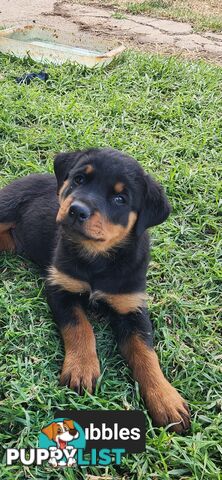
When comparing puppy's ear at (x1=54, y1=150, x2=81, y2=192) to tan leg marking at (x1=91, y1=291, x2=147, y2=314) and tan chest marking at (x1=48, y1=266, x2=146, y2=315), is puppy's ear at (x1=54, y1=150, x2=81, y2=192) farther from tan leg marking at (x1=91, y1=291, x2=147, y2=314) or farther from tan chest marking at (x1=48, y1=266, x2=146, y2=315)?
tan leg marking at (x1=91, y1=291, x2=147, y2=314)

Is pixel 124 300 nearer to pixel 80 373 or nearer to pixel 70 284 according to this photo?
pixel 70 284

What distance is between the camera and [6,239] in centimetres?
332

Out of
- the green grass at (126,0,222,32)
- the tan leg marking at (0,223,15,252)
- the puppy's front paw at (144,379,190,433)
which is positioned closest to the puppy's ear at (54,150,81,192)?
the tan leg marking at (0,223,15,252)

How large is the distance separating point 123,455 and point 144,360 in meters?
0.49

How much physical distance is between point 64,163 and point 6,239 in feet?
2.42

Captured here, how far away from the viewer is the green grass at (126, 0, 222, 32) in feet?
27.0

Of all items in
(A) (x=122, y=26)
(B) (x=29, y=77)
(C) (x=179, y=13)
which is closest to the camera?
(B) (x=29, y=77)

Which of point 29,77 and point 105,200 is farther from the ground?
point 105,200

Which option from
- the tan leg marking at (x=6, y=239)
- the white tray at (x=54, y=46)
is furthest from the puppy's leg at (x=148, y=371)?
the white tray at (x=54, y=46)

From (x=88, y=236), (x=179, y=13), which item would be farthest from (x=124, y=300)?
(x=179, y=13)

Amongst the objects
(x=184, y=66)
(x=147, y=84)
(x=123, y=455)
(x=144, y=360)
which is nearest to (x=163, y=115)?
(x=147, y=84)

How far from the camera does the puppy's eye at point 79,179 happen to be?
8.56ft

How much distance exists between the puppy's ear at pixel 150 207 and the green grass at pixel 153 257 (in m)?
0.55

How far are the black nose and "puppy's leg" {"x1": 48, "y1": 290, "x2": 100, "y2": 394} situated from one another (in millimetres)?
519
